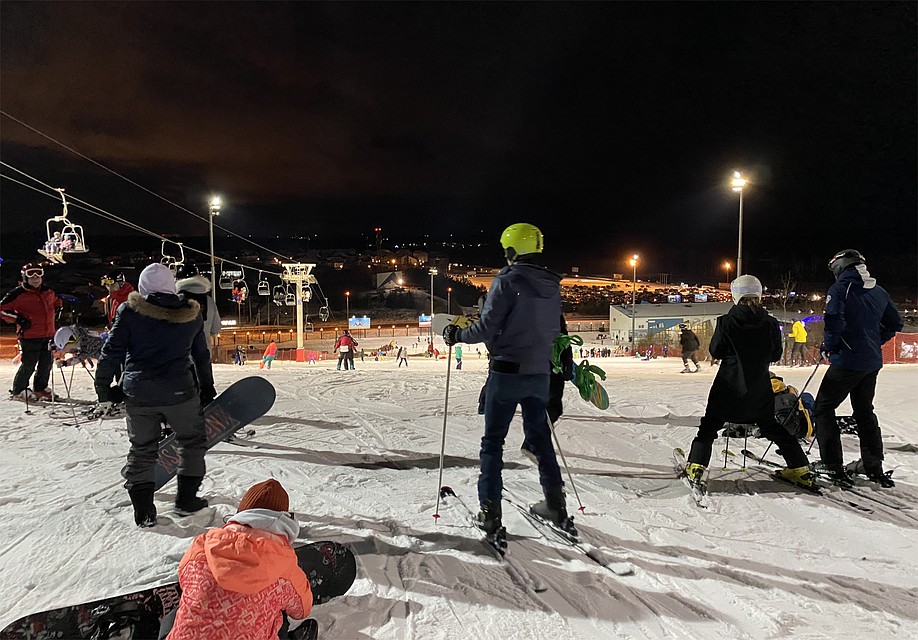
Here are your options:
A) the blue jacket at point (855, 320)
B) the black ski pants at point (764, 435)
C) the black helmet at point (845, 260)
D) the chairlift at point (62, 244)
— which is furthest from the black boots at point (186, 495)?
the chairlift at point (62, 244)

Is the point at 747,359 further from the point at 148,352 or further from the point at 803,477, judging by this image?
the point at 148,352

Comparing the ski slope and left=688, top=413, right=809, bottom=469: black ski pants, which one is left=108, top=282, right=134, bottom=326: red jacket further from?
left=688, top=413, right=809, bottom=469: black ski pants

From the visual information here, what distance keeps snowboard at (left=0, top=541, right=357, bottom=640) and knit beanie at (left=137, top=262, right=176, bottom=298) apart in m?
2.01

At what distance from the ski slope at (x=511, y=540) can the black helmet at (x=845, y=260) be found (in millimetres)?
1819

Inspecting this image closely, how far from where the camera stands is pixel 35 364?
8141mm

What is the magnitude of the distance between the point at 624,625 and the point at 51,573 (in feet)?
10.1

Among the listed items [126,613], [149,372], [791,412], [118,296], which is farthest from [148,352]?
[791,412]

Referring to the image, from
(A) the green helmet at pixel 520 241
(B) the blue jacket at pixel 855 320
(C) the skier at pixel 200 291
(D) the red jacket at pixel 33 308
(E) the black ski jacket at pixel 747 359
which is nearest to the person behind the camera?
(A) the green helmet at pixel 520 241

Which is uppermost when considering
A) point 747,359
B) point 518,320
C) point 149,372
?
point 518,320

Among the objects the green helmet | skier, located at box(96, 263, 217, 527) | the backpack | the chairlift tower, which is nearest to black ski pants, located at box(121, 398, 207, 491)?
skier, located at box(96, 263, 217, 527)

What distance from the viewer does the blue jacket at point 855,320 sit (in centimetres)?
426

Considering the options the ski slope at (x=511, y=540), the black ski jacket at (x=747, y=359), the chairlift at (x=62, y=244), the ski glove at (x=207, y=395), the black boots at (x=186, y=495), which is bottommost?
the ski slope at (x=511, y=540)

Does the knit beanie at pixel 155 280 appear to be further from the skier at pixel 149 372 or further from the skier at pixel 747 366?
the skier at pixel 747 366

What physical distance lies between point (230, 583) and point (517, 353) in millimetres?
2073
